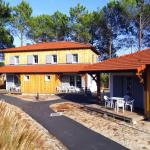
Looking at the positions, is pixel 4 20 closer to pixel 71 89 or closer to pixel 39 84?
pixel 39 84

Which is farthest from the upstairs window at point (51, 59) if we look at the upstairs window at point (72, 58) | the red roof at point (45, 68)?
Answer: the upstairs window at point (72, 58)

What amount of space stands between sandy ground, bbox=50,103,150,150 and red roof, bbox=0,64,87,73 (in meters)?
17.4

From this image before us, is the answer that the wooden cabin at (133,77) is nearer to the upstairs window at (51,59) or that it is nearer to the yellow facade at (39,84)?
the yellow facade at (39,84)

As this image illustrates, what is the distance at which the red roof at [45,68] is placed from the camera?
36.4 meters

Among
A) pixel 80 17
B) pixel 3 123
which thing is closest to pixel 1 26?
pixel 80 17

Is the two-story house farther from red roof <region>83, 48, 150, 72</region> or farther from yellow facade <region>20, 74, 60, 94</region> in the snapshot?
red roof <region>83, 48, 150, 72</region>

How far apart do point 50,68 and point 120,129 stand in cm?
2426

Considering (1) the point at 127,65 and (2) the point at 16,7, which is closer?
(1) the point at 127,65

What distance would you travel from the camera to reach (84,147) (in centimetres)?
1098

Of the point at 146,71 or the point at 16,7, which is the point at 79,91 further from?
the point at 16,7

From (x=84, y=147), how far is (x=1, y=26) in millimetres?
34543

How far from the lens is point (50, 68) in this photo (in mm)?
37812

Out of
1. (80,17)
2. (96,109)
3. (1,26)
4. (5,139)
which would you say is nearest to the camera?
(5,139)

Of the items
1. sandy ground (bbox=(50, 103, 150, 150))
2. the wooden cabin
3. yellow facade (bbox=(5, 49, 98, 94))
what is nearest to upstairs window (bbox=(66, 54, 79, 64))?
yellow facade (bbox=(5, 49, 98, 94))
